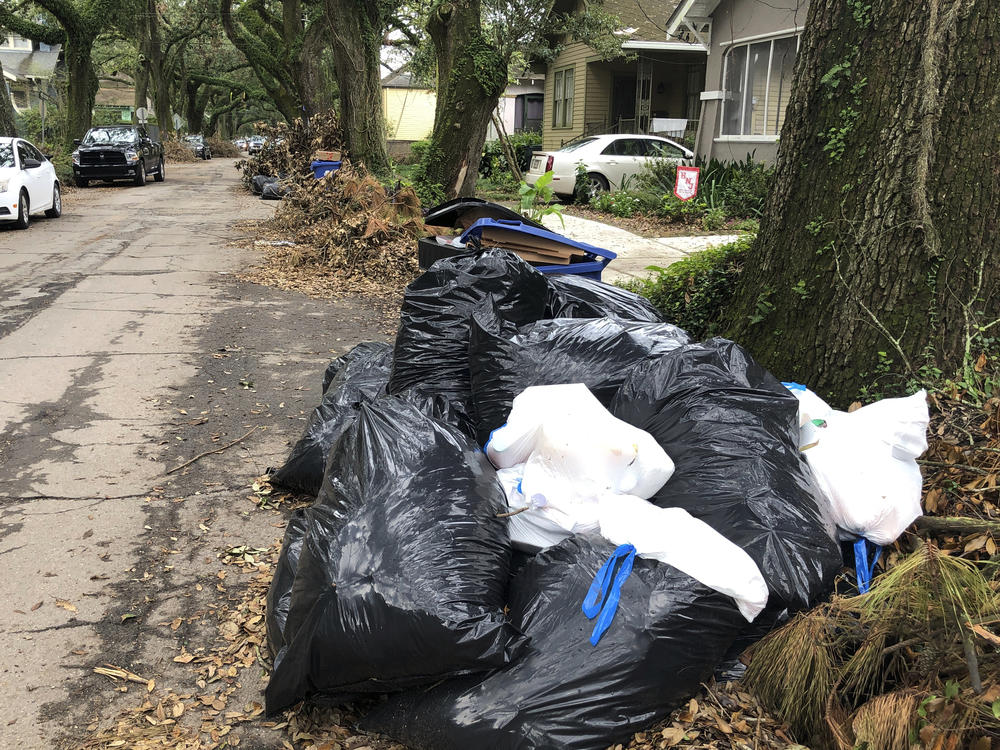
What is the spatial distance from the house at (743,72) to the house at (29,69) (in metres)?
19.3

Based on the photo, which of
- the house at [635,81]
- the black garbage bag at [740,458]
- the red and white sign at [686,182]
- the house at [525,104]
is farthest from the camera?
the house at [525,104]

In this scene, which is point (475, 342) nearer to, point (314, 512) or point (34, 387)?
point (314, 512)

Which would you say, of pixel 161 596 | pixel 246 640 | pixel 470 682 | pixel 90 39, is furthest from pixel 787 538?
pixel 90 39

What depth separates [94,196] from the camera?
19.9m

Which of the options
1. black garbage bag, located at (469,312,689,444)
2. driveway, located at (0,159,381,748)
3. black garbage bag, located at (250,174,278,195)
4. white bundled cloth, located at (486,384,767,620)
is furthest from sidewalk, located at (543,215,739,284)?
black garbage bag, located at (250,174,278,195)

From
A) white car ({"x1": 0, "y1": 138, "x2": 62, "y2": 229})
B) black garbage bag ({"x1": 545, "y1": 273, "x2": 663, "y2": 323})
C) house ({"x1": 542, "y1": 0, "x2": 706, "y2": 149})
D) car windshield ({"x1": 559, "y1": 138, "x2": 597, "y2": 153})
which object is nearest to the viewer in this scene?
black garbage bag ({"x1": 545, "y1": 273, "x2": 663, "y2": 323})

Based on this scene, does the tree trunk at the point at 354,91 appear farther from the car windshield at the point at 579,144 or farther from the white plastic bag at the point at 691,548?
the white plastic bag at the point at 691,548

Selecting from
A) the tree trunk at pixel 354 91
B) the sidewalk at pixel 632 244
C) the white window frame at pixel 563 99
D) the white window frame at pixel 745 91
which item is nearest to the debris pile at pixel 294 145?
the tree trunk at pixel 354 91

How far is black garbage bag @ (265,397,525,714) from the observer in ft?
6.69

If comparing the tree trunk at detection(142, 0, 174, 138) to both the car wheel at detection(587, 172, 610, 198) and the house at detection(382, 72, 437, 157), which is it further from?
the car wheel at detection(587, 172, 610, 198)

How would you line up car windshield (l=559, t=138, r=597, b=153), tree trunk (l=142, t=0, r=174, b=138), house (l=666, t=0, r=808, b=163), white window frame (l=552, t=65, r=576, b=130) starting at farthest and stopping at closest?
tree trunk (l=142, t=0, r=174, b=138)
white window frame (l=552, t=65, r=576, b=130)
car windshield (l=559, t=138, r=597, b=153)
house (l=666, t=0, r=808, b=163)

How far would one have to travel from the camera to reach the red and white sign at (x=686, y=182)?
41.6ft

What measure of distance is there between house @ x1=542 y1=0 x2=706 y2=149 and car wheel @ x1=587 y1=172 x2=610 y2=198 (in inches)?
155

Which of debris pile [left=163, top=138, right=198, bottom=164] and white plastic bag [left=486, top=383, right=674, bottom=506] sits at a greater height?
debris pile [left=163, top=138, right=198, bottom=164]
